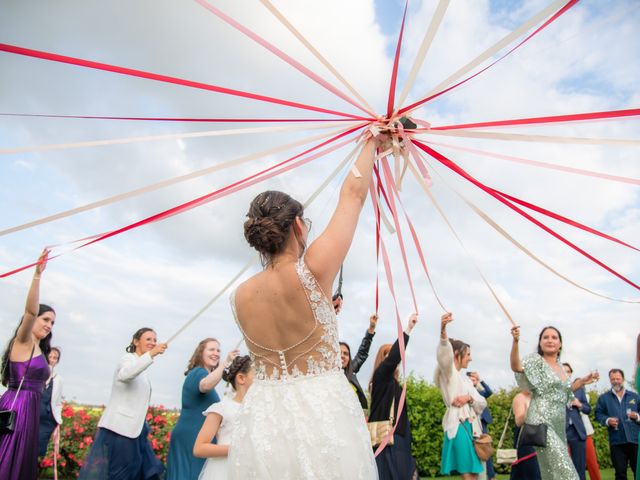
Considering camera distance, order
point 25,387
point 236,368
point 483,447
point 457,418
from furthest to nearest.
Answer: point 457,418 < point 483,447 < point 25,387 < point 236,368

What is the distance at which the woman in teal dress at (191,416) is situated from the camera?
5.14 m

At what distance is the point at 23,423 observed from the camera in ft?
16.1

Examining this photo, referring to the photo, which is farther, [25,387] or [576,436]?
[576,436]

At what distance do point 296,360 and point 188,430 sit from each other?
3.50 meters

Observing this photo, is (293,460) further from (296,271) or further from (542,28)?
(542,28)

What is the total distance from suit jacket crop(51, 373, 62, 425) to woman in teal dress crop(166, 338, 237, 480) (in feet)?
8.15

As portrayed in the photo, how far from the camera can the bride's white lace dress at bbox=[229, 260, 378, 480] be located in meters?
2.10

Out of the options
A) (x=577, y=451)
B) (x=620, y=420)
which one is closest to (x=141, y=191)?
(x=577, y=451)

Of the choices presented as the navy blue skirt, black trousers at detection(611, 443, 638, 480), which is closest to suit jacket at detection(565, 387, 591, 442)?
black trousers at detection(611, 443, 638, 480)

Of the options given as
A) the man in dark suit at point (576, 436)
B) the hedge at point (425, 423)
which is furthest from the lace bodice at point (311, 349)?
the hedge at point (425, 423)

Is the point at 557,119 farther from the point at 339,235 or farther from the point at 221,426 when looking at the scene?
the point at 221,426

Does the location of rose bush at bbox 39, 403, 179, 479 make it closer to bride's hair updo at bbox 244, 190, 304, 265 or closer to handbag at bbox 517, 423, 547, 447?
handbag at bbox 517, 423, 547, 447

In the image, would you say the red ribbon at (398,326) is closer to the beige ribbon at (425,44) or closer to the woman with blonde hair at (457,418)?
the beige ribbon at (425,44)

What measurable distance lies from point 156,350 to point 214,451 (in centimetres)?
134
